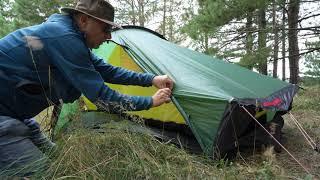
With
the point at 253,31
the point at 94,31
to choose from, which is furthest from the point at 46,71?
the point at 253,31

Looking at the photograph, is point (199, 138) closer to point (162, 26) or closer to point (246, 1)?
point (246, 1)

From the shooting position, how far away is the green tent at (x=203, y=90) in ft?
9.87

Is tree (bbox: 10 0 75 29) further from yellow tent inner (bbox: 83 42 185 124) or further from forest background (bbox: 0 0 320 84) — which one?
yellow tent inner (bbox: 83 42 185 124)

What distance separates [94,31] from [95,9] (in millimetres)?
129

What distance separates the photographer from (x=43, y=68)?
2.29 m

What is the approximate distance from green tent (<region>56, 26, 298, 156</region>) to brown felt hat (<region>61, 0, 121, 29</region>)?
0.98m

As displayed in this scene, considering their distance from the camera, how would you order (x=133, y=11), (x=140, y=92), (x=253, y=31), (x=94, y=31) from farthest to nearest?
(x=133, y=11) < (x=253, y=31) < (x=140, y=92) < (x=94, y=31)

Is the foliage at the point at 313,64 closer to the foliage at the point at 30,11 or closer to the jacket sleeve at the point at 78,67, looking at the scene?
the foliage at the point at 30,11

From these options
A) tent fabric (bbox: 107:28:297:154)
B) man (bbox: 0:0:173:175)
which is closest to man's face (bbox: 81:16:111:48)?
man (bbox: 0:0:173:175)

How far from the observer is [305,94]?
7809mm

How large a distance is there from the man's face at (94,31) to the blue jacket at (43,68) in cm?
6

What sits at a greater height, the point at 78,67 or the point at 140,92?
the point at 78,67

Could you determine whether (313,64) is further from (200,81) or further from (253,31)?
(200,81)

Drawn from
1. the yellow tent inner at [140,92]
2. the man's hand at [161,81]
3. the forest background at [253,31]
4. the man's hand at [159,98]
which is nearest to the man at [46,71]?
the man's hand at [159,98]
